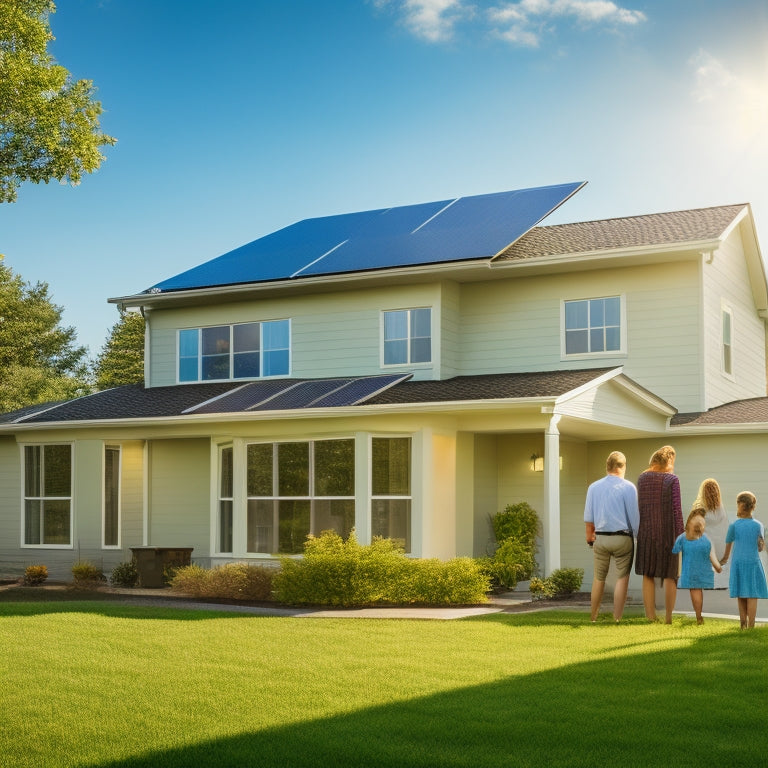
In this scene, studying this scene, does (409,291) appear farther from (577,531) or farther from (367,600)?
(367,600)

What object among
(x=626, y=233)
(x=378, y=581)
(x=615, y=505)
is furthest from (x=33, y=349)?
(x=615, y=505)

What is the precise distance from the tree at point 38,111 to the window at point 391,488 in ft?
29.9

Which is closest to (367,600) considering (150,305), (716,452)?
(716,452)

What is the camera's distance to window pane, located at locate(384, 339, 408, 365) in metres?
20.6

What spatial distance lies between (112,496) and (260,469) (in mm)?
4497

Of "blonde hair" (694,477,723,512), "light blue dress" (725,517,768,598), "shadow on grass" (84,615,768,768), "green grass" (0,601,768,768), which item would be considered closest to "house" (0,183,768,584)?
"blonde hair" (694,477,723,512)

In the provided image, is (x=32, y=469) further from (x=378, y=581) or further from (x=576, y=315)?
(x=576, y=315)

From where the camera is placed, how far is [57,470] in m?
21.0

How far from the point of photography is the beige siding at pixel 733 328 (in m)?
19.6

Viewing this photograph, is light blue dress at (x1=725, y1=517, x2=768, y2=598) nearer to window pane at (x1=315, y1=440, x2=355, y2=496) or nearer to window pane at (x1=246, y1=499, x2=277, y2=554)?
window pane at (x1=315, y1=440, x2=355, y2=496)

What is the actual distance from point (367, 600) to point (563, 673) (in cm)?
663

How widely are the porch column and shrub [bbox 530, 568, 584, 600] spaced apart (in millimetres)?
145

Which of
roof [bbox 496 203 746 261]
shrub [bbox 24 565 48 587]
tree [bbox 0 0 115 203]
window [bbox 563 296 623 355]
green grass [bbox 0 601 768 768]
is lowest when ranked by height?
shrub [bbox 24 565 48 587]

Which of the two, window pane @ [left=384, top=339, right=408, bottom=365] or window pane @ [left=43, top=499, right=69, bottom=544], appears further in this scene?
window pane @ [left=43, top=499, right=69, bottom=544]
